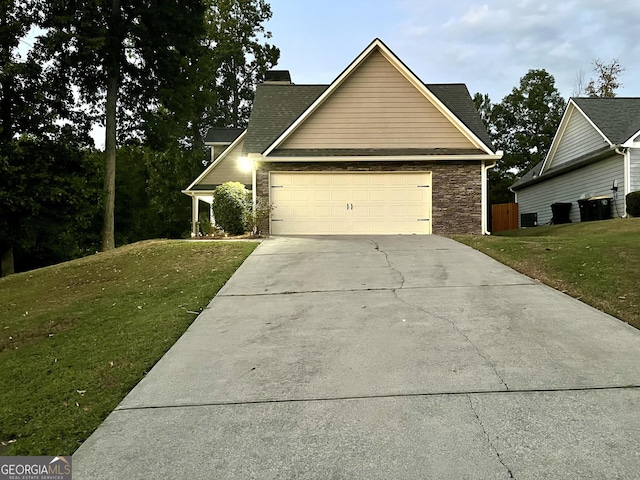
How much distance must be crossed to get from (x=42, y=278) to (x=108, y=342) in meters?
5.89

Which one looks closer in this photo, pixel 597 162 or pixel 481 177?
pixel 481 177

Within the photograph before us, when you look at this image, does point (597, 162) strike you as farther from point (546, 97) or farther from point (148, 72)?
point (546, 97)

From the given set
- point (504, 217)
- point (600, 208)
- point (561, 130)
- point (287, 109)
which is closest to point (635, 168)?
point (600, 208)

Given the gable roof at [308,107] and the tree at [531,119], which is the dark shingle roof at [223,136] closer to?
the gable roof at [308,107]

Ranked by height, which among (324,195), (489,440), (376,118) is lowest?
(489,440)

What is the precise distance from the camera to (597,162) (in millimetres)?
17062

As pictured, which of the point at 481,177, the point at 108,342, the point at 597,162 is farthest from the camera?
the point at 597,162

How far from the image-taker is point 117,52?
55.9ft

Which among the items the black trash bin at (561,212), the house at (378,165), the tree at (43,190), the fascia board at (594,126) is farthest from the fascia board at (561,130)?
the tree at (43,190)

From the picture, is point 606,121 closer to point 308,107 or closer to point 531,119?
point 308,107

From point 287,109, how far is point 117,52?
709 cm

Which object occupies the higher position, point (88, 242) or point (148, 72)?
point (148, 72)

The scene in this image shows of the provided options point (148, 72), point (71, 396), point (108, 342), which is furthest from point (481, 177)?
point (148, 72)

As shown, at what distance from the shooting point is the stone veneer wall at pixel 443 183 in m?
13.3
